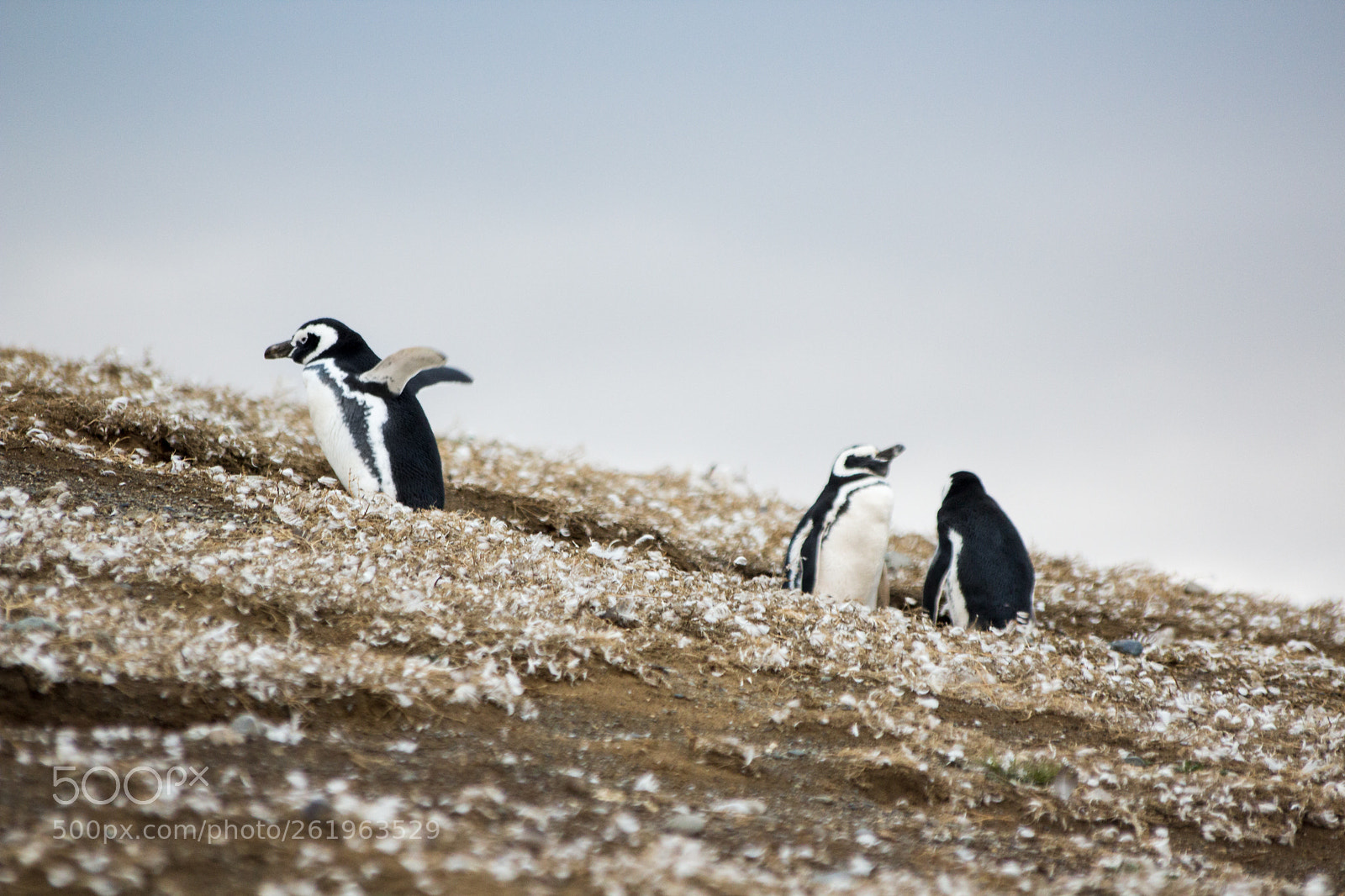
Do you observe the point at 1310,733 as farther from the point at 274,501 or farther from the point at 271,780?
the point at 274,501

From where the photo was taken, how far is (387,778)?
3.09 metres

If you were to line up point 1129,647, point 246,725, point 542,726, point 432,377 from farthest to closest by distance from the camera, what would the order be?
point 432,377 < point 1129,647 < point 542,726 < point 246,725

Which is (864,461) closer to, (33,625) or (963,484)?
(963,484)

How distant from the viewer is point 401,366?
7.14 m

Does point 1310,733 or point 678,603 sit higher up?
point 678,603

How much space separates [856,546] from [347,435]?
12.7 feet

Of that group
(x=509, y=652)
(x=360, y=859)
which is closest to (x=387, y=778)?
(x=360, y=859)

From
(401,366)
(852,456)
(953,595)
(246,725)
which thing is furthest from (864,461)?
(246,725)

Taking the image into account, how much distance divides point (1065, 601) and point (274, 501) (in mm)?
6888

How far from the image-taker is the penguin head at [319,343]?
7770 millimetres

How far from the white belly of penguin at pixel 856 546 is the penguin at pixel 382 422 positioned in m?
3.03

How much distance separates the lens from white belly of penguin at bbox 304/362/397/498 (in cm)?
704

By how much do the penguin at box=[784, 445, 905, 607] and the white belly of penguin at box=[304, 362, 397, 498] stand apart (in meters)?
3.21

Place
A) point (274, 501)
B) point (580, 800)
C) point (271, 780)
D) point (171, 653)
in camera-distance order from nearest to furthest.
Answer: point (271, 780)
point (580, 800)
point (171, 653)
point (274, 501)
